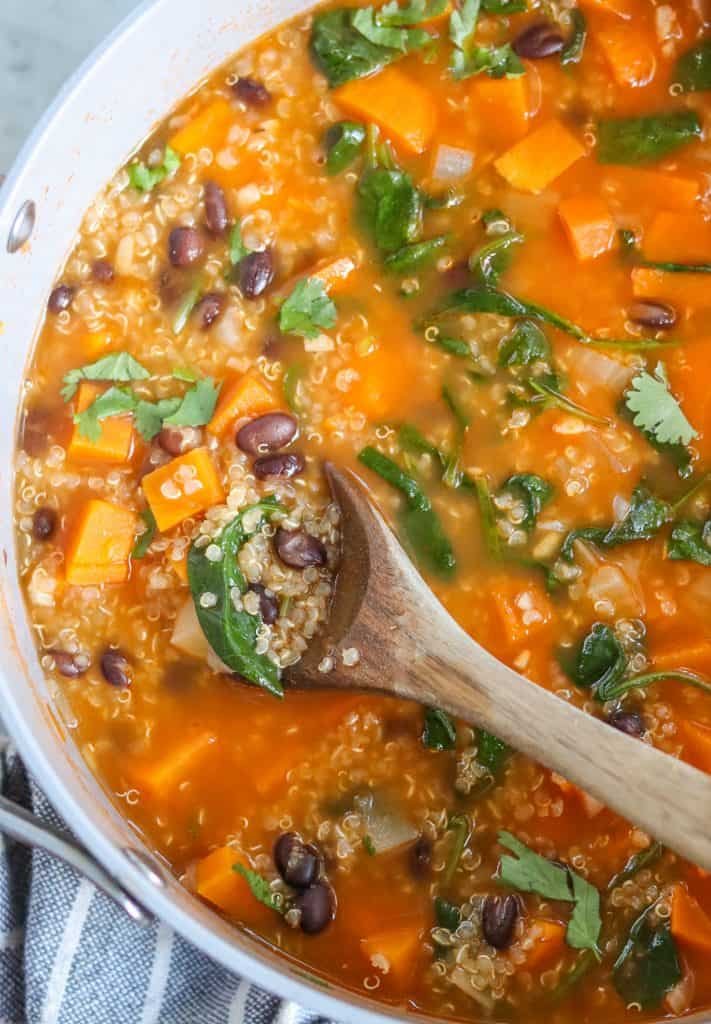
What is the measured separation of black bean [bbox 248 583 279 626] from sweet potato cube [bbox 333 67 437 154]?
150 centimetres

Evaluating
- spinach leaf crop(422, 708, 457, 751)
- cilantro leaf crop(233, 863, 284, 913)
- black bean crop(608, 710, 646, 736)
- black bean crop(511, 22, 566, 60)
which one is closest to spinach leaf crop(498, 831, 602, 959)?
spinach leaf crop(422, 708, 457, 751)

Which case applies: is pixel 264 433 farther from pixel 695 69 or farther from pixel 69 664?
pixel 695 69

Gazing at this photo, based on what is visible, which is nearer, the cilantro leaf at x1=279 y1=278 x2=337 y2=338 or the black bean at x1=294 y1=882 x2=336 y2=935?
the black bean at x1=294 y1=882 x2=336 y2=935

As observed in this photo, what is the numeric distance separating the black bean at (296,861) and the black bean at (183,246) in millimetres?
1838

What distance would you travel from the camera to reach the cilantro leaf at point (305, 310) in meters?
4.05

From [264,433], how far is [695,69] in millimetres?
1833

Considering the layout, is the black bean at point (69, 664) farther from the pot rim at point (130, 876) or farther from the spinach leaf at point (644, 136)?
the spinach leaf at point (644, 136)

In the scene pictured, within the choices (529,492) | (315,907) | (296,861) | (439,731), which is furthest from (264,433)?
(315,907)

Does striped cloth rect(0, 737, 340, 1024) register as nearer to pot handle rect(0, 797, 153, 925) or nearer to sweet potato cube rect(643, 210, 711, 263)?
pot handle rect(0, 797, 153, 925)

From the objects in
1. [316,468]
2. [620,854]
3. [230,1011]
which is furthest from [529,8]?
[230,1011]

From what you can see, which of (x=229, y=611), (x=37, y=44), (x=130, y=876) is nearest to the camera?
(x=130, y=876)

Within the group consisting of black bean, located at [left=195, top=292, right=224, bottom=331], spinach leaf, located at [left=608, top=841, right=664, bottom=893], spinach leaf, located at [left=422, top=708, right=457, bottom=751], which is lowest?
spinach leaf, located at [left=608, top=841, right=664, bottom=893]

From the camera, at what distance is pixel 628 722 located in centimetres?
391

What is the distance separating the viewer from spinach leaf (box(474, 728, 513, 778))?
13.1 ft
